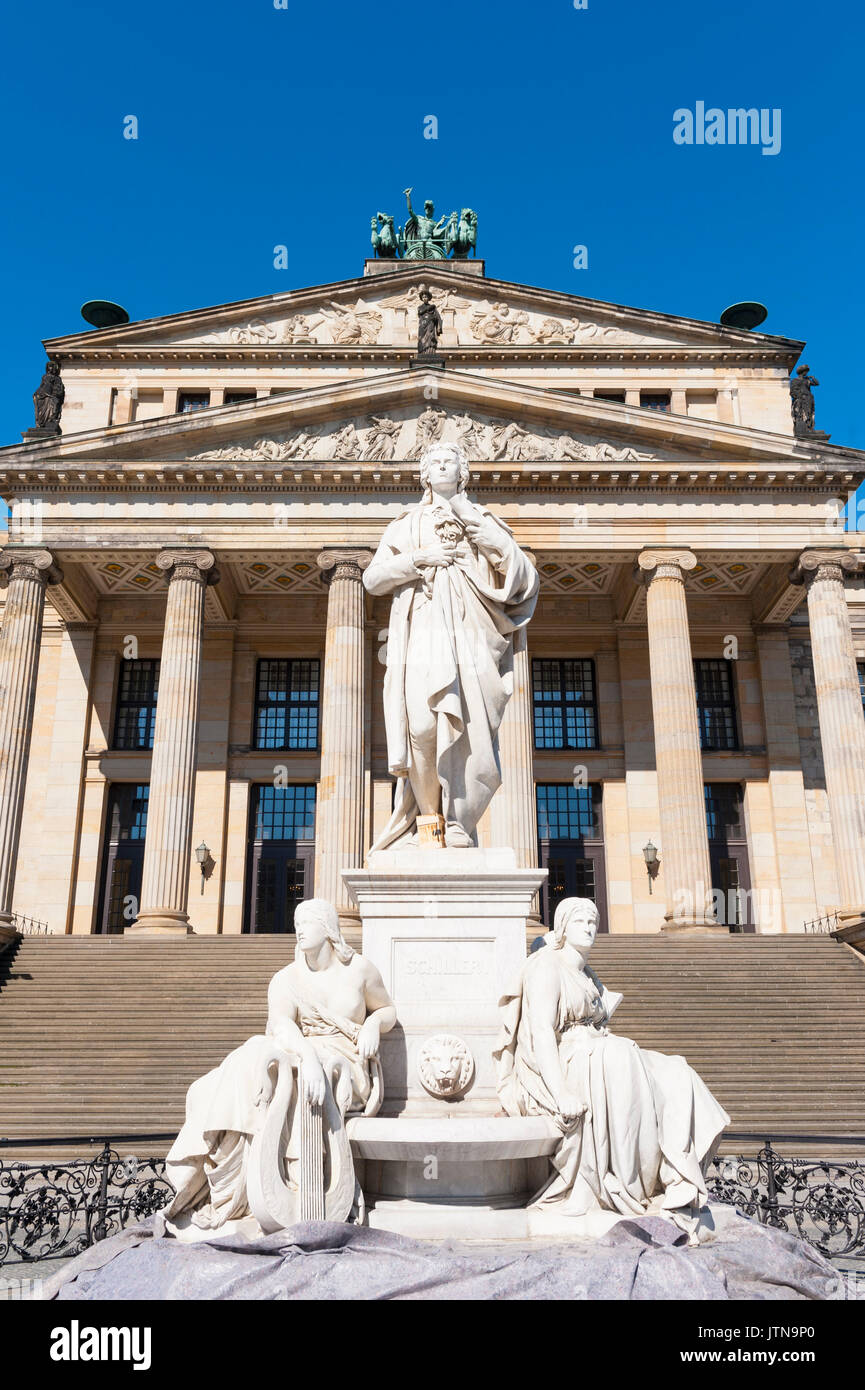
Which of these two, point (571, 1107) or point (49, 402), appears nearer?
point (571, 1107)

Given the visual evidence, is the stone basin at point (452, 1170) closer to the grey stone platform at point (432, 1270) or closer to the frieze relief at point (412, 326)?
the grey stone platform at point (432, 1270)

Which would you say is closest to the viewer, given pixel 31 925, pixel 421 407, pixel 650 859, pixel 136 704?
pixel 421 407

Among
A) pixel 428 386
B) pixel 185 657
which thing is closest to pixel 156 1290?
pixel 185 657

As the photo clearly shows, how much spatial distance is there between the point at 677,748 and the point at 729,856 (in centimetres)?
713

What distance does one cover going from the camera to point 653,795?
34.0m

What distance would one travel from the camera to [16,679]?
28562 mm

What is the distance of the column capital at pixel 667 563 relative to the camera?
30.3m

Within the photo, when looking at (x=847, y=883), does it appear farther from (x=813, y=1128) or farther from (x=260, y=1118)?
(x=260, y=1118)

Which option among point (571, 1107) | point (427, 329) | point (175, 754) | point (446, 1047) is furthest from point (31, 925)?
point (571, 1107)

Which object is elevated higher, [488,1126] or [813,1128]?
[488,1126]

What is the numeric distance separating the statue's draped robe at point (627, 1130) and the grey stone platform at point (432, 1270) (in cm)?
27

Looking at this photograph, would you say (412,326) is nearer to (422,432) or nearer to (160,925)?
(422,432)

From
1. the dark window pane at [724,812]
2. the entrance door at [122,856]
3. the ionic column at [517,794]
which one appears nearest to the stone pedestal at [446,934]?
the ionic column at [517,794]

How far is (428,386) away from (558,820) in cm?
1380
